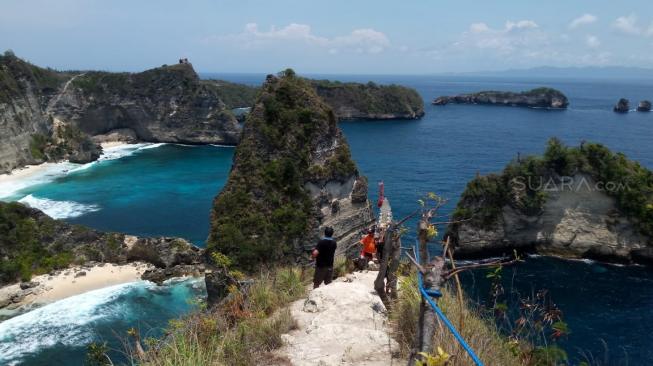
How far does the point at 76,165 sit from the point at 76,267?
45691 mm

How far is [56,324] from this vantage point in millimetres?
31094

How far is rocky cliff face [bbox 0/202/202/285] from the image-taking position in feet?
126

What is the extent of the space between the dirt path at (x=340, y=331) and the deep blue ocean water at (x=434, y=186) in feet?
7.23

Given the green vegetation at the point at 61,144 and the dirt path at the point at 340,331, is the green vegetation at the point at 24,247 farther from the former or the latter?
the green vegetation at the point at 61,144

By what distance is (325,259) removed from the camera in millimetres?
12039

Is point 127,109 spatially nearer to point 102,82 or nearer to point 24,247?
point 102,82

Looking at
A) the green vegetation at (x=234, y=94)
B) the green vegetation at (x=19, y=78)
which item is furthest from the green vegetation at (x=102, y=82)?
the green vegetation at (x=234, y=94)

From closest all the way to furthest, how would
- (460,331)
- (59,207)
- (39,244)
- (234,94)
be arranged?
(460,331) < (39,244) < (59,207) < (234,94)

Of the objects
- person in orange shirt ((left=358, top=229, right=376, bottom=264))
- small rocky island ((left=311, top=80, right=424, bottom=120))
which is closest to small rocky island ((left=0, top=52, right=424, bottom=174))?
small rocky island ((left=311, top=80, right=424, bottom=120))

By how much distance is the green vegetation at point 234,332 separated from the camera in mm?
6492

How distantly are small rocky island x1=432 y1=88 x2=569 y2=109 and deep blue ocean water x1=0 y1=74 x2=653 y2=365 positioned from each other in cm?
1508

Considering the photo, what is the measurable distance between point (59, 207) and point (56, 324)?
29.4 meters

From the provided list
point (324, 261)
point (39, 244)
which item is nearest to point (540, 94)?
point (39, 244)

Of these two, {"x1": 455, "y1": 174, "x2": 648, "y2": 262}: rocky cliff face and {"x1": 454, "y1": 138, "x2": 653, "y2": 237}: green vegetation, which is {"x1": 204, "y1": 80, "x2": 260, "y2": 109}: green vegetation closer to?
{"x1": 454, "y1": 138, "x2": 653, "y2": 237}: green vegetation
